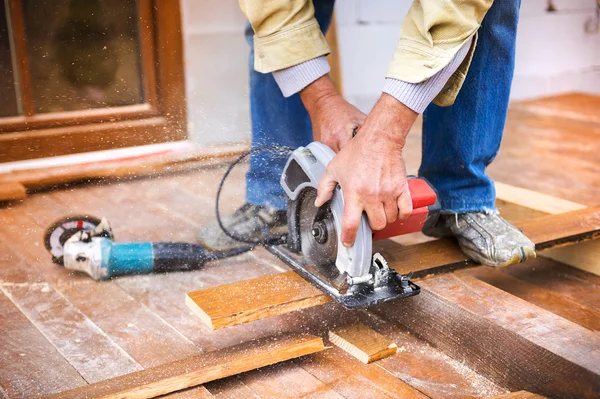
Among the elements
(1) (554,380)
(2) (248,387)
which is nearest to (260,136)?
(2) (248,387)

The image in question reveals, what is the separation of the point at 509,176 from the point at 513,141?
0.61 meters

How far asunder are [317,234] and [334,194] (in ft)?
0.44

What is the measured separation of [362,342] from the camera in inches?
52.8

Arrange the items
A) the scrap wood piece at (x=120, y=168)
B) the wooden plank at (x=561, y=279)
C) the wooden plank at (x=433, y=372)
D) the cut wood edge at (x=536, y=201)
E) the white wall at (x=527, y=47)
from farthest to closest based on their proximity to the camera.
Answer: the white wall at (x=527, y=47)
the scrap wood piece at (x=120, y=168)
the cut wood edge at (x=536, y=201)
the wooden plank at (x=561, y=279)
the wooden plank at (x=433, y=372)

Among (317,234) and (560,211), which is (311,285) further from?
(560,211)

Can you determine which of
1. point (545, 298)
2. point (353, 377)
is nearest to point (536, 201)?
point (545, 298)

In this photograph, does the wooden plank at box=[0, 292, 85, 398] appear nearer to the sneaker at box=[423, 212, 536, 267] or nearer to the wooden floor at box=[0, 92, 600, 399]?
the wooden floor at box=[0, 92, 600, 399]

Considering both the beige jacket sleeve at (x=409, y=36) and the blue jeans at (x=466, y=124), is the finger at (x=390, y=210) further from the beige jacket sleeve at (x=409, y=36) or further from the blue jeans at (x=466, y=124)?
the blue jeans at (x=466, y=124)

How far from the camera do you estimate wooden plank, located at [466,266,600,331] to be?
1.53m

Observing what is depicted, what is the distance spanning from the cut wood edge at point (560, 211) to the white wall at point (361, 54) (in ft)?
2.84

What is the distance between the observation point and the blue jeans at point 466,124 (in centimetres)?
157

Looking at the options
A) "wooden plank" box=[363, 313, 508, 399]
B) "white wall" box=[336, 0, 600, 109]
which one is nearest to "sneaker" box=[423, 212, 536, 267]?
"wooden plank" box=[363, 313, 508, 399]

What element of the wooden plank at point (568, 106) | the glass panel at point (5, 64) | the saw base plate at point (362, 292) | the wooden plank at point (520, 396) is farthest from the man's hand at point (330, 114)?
the wooden plank at point (568, 106)

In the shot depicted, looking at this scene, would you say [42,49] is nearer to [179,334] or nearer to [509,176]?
[179,334]
